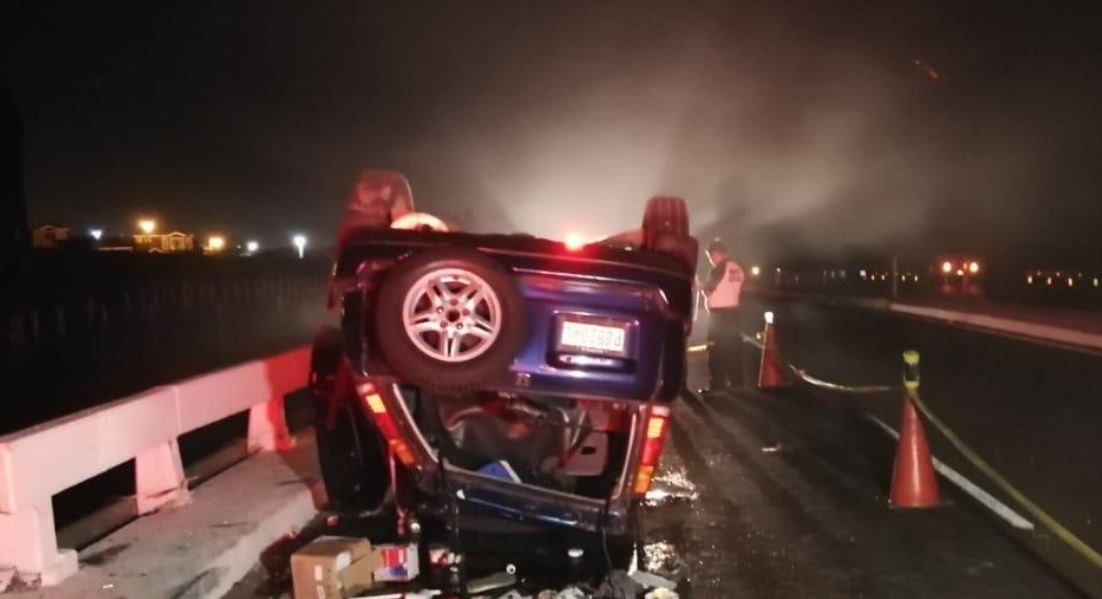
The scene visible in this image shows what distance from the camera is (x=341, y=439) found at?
6.32m

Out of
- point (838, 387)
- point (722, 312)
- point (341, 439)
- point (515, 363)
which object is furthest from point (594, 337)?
point (722, 312)

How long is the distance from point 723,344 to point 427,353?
322 inches

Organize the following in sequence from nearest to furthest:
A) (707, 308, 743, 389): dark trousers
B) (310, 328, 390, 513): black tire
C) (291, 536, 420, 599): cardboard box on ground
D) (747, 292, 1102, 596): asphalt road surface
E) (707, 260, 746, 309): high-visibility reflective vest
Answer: (291, 536, 420, 599): cardboard box on ground, (310, 328, 390, 513): black tire, (747, 292, 1102, 596): asphalt road surface, (707, 260, 746, 309): high-visibility reflective vest, (707, 308, 743, 389): dark trousers

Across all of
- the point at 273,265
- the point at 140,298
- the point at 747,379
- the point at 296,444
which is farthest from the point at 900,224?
the point at 296,444

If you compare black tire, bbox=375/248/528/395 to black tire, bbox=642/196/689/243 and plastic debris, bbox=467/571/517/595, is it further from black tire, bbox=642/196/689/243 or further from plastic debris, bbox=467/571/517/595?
black tire, bbox=642/196/689/243

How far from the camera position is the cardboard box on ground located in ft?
16.3

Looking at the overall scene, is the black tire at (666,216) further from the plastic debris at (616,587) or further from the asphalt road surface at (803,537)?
the plastic debris at (616,587)

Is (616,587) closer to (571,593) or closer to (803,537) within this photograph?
(571,593)

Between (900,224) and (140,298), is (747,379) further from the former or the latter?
(900,224)

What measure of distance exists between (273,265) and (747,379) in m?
42.5

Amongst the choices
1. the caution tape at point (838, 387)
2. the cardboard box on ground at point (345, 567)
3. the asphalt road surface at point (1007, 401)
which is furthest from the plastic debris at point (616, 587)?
the caution tape at point (838, 387)

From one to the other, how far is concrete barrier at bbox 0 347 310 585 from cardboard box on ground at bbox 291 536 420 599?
113cm

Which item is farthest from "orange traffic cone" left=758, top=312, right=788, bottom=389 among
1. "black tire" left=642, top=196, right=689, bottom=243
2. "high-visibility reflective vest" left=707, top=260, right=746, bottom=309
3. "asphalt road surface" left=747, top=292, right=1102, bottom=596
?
"black tire" left=642, top=196, right=689, bottom=243

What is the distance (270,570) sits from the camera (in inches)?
225
